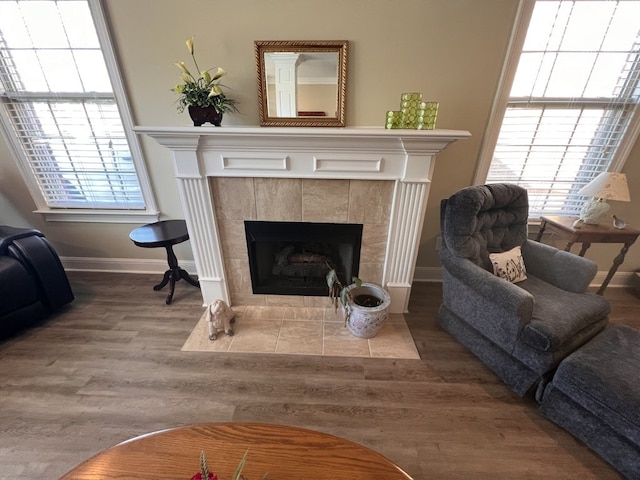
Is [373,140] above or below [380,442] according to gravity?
above

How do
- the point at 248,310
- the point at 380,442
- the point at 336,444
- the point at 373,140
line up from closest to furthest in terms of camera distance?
1. the point at 336,444
2. the point at 380,442
3. the point at 373,140
4. the point at 248,310

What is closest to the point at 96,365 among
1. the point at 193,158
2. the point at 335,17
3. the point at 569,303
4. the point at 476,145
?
the point at 193,158

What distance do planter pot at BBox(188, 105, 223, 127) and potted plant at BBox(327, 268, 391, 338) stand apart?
1283 millimetres

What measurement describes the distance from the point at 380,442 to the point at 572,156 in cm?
249

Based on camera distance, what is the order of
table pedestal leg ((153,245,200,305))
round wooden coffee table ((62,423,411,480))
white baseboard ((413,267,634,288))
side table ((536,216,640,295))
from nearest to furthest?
round wooden coffee table ((62,423,411,480)) → side table ((536,216,640,295)) → table pedestal leg ((153,245,200,305)) → white baseboard ((413,267,634,288))

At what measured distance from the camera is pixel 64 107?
204cm

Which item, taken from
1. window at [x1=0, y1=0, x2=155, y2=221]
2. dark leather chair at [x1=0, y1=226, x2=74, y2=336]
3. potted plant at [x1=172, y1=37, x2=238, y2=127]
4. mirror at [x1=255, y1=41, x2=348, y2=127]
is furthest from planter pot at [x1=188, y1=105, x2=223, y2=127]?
dark leather chair at [x1=0, y1=226, x2=74, y2=336]

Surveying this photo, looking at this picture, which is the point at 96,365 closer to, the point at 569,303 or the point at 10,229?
the point at 10,229

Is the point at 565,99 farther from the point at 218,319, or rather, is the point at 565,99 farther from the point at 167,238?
the point at 167,238

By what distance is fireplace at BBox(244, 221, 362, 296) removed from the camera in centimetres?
196

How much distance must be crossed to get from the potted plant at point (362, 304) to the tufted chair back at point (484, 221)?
0.58 m

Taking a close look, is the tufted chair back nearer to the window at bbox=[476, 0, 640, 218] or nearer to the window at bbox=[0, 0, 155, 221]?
the window at bbox=[476, 0, 640, 218]

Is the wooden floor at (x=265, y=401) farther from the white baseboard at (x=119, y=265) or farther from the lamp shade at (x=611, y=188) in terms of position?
the lamp shade at (x=611, y=188)

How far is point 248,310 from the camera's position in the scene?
7.01 ft
